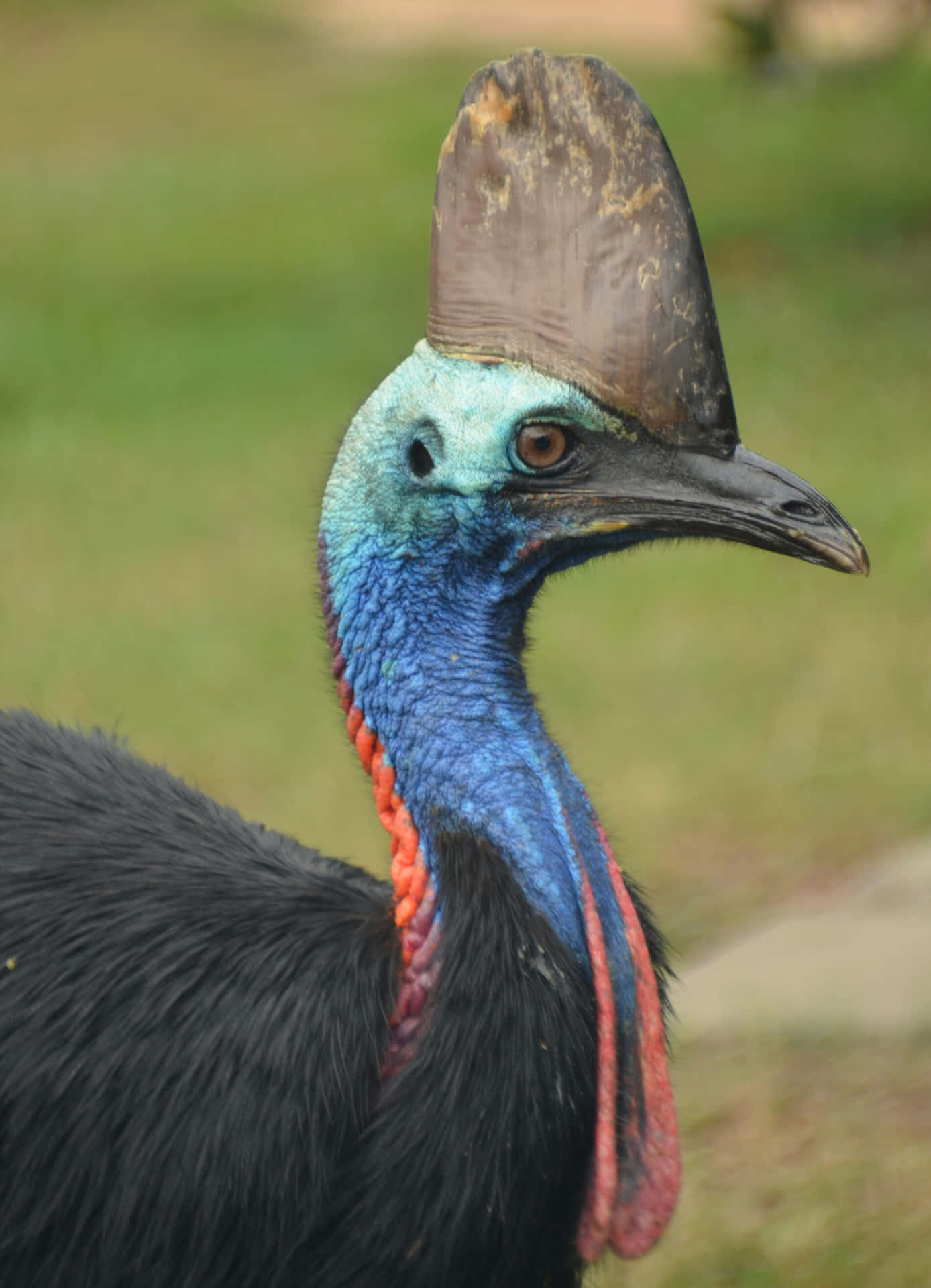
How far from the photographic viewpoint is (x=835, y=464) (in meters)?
6.62

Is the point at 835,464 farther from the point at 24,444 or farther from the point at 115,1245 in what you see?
the point at 115,1245

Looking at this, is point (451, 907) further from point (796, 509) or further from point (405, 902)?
point (796, 509)

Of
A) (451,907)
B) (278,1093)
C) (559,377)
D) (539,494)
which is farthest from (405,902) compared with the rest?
(559,377)

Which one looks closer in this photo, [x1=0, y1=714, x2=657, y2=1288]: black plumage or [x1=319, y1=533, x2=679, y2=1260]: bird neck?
[x1=0, y1=714, x2=657, y2=1288]: black plumage

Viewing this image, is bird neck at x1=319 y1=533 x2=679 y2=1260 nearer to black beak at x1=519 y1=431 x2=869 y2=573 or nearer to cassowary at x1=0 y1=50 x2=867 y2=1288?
cassowary at x1=0 y1=50 x2=867 y2=1288

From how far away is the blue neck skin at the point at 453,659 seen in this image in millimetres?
1843

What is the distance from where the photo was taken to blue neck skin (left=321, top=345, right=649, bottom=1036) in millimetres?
1843

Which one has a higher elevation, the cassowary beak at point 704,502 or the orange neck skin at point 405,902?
the cassowary beak at point 704,502

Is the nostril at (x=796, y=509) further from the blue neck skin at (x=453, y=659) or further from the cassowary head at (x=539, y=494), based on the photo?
the blue neck skin at (x=453, y=659)

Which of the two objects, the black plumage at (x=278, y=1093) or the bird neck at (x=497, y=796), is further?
the bird neck at (x=497, y=796)

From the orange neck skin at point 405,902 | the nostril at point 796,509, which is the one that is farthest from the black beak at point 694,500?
the orange neck skin at point 405,902

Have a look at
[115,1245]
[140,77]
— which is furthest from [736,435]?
[140,77]

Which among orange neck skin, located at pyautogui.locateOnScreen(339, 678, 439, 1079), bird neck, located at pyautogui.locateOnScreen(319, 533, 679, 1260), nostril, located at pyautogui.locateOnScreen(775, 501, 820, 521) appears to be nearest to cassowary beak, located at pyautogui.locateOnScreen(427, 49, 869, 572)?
nostril, located at pyautogui.locateOnScreen(775, 501, 820, 521)

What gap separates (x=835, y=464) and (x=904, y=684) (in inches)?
72.8
